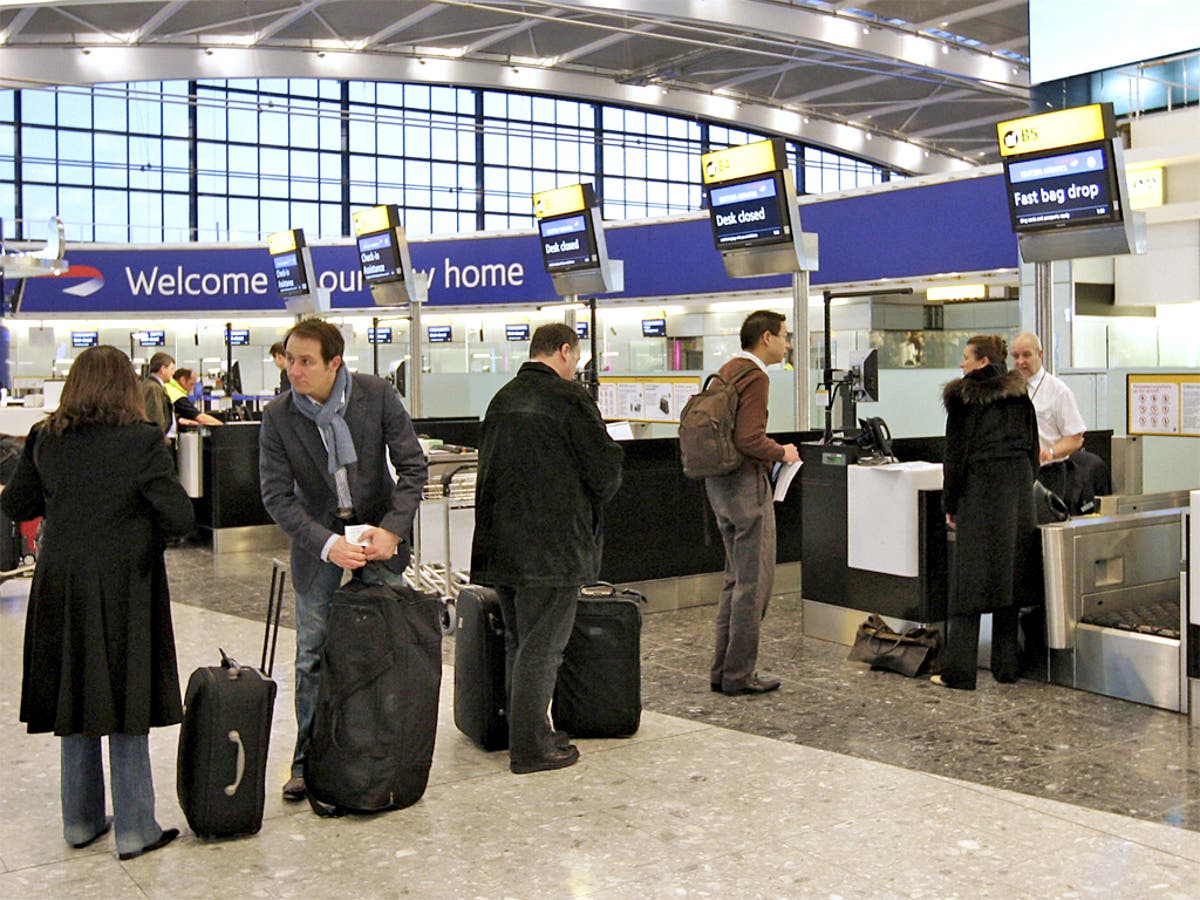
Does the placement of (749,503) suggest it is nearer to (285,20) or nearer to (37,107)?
(285,20)

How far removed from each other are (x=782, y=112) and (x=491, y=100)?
24.5 feet

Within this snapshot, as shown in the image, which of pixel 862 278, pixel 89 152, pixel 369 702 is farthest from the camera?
pixel 89 152

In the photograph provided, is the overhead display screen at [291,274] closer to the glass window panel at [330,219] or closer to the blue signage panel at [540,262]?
the blue signage panel at [540,262]

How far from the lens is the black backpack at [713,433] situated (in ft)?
17.3

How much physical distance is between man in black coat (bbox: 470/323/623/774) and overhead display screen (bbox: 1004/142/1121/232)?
339cm

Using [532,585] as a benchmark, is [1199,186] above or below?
above

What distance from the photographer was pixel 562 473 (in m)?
4.22

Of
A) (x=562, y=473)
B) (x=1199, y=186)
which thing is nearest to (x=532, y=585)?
(x=562, y=473)

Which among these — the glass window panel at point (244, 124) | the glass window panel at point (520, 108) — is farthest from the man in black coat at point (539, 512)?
the glass window panel at point (520, 108)

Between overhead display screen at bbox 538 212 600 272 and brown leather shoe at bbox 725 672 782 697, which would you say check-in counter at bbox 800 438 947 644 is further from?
overhead display screen at bbox 538 212 600 272

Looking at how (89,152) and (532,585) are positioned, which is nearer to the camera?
(532,585)

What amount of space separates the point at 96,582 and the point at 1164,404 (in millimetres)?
6818

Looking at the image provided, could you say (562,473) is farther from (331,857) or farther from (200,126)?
(200,126)

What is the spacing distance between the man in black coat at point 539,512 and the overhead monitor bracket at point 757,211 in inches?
173
